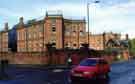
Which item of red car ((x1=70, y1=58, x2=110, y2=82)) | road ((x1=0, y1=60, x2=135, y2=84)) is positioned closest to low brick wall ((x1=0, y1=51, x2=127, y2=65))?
road ((x1=0, y1=60, x2=135, y2=84))

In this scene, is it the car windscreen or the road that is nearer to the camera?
the road

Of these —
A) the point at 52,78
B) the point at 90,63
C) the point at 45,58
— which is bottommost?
the point at 45,58

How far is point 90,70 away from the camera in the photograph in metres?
26.3

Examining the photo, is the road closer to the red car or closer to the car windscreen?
the red car

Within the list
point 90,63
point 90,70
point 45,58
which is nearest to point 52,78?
point 90,63

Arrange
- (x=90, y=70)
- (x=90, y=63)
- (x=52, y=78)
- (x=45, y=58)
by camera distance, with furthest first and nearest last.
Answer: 1. (x=45, y=58)
2. (x=52, y=78)
3. (x=90, y=63)
4. (x=90, y=70)

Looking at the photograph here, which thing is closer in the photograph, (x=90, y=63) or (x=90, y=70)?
(x=90, y=70)

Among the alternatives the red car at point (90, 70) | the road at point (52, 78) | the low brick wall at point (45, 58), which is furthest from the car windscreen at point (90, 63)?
the low brick wall at point (45, 58)

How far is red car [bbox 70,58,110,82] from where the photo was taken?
85.3ft

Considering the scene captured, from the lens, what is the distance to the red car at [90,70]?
26.0 m

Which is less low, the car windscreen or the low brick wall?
the car windscreen

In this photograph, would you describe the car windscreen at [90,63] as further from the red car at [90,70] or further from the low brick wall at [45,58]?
the low brick wall at [45,58]

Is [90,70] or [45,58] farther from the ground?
[90,70]

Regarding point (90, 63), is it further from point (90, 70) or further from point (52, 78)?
point (52, 78)
